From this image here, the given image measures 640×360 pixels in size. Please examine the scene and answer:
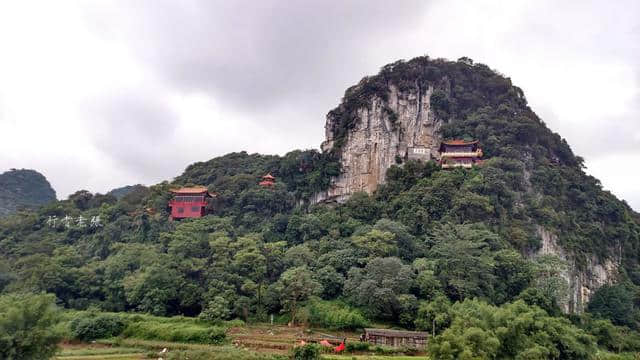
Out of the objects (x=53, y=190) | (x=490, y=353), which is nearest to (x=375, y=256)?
(x=490, y=353)

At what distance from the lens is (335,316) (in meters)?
36.5

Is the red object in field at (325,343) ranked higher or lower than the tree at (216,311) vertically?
lower

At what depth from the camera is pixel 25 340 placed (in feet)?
78.9

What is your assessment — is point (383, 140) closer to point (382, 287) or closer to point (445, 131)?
point (445, 131)

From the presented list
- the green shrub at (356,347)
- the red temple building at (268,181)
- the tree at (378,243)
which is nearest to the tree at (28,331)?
the green shrub at (356,347)

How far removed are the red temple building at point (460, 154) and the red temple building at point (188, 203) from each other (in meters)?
27.6

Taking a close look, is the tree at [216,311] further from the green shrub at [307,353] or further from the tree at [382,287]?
the green shrub at [307,353]

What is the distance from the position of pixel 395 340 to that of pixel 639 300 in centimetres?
2932

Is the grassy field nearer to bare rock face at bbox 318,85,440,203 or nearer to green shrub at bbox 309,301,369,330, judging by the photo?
green shrub at bbox 309,301,369,330

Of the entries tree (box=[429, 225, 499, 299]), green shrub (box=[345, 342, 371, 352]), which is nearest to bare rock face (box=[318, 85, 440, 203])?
tree (box=[429, 225, 499, 299])

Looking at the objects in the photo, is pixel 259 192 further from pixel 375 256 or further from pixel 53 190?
pixel 53 190

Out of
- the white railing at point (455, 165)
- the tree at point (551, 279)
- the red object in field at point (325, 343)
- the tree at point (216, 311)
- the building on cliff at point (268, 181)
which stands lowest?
the red object in field at point (325, 343)

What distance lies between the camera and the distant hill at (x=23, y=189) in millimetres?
90938

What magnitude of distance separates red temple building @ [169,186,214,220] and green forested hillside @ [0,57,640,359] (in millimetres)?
1771
